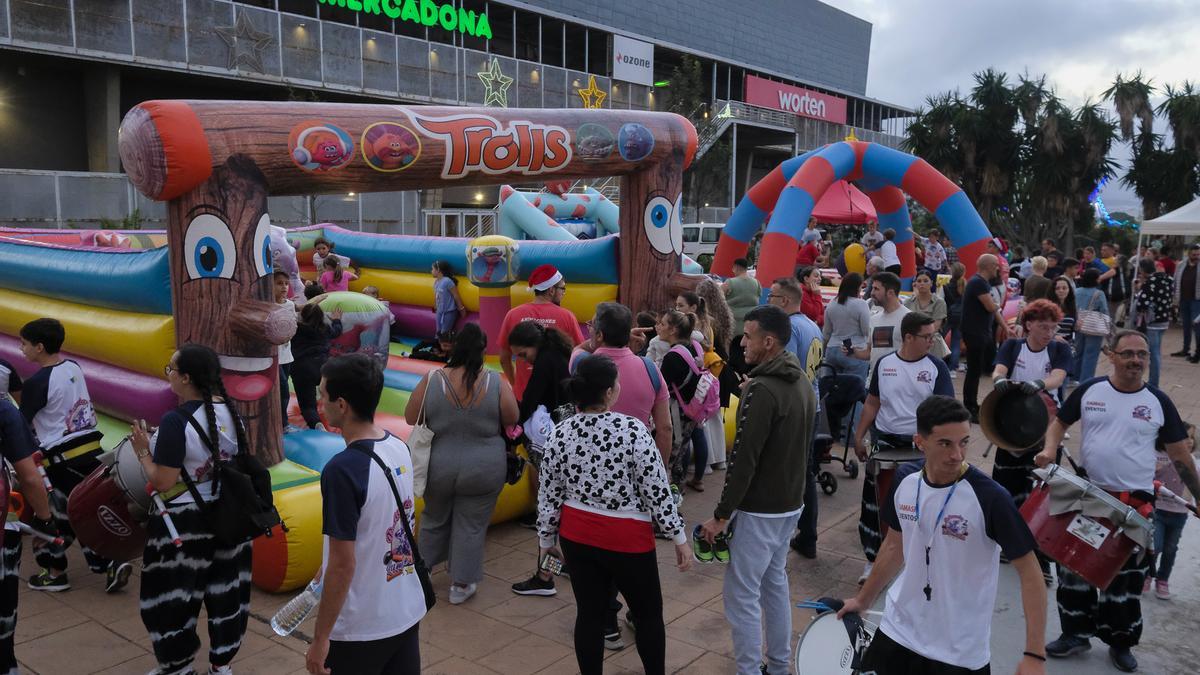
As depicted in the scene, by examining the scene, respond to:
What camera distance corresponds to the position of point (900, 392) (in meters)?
4.72

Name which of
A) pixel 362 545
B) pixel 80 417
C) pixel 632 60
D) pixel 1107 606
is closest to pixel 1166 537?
pixel 1107 606

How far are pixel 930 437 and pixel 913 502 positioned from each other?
0.22 meters

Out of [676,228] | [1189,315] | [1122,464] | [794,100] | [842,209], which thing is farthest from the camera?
[794,100]

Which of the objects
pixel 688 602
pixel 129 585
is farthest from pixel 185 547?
pixel 688 602

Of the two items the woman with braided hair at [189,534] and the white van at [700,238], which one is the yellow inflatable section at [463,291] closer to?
the woman with braided hair at [189,534]

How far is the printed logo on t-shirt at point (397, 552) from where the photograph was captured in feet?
8.69

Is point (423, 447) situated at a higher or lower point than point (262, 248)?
lower

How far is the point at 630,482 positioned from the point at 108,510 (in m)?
2.29

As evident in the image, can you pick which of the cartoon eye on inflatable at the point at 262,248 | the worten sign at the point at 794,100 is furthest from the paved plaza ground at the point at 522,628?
the worten sign at the point at 794,100

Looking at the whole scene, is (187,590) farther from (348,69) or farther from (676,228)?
(348,69)

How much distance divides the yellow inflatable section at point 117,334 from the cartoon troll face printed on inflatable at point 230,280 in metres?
0.26

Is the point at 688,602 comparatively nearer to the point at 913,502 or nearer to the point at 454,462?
the point at 454,462

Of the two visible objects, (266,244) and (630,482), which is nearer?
(630,482)

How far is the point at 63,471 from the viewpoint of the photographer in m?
4.87
